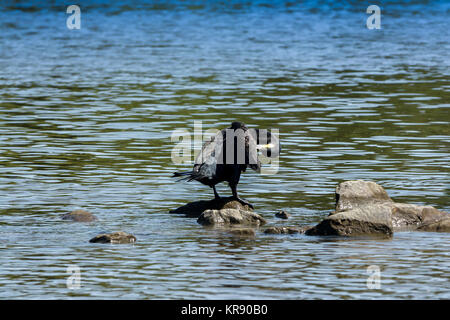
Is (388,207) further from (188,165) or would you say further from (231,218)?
(188,165)

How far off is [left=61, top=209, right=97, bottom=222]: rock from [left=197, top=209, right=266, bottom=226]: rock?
159 centimetres

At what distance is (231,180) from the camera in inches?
643

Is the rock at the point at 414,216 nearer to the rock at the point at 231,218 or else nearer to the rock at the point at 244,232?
the rock at the point at 231,218

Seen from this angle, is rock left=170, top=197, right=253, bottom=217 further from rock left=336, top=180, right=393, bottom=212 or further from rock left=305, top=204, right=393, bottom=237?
rock left=305, top=204, right=393, bottom=237

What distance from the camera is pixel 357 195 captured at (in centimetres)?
1605

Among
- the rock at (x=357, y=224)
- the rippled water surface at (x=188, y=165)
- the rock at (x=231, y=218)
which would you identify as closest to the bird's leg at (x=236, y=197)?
the rippled water surface at (x=188, y=165)

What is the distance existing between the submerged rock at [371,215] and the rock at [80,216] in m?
3.15

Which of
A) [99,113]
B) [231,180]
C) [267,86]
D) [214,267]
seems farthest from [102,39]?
[214,267]

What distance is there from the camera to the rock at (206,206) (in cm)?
1638

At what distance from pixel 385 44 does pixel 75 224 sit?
1373 inches

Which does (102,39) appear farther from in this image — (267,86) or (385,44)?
(267,86)

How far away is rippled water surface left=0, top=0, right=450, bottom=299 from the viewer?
12.6m

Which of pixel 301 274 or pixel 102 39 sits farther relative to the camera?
pixel 102 39

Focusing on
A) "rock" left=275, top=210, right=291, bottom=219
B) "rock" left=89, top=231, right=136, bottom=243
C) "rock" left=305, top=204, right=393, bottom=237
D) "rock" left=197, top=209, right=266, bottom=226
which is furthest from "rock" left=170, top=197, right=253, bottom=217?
"rock" left=89, top=231, right=136, bottom=243
